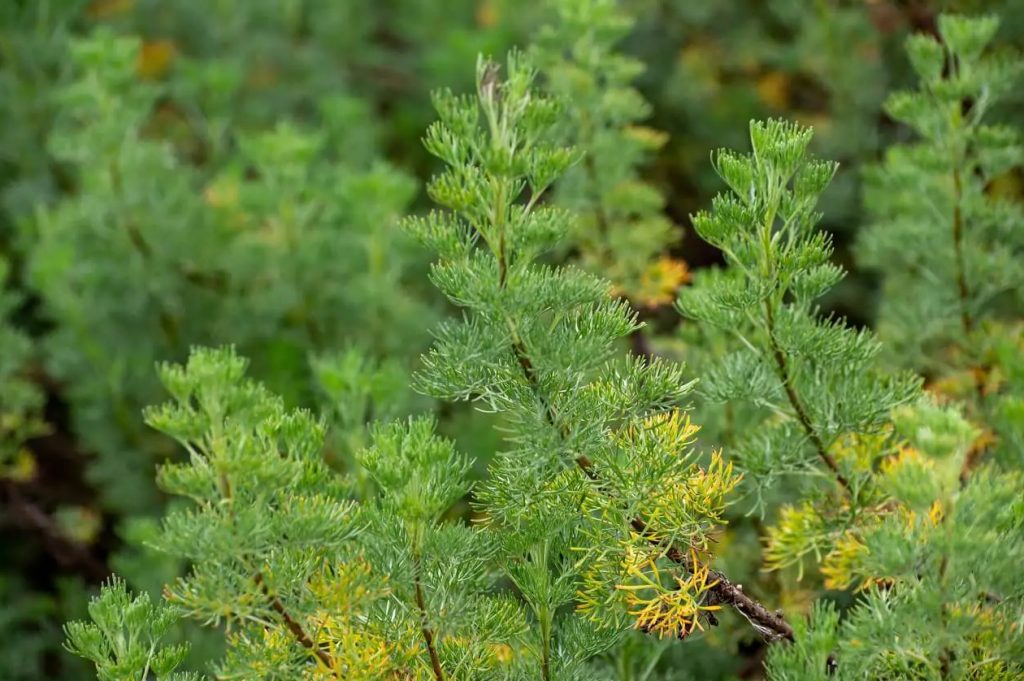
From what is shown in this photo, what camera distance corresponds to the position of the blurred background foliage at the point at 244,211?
1.65 m

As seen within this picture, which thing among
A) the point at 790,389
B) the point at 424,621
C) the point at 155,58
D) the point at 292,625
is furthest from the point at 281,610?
the point at 155,58

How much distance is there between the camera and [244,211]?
1.79 m

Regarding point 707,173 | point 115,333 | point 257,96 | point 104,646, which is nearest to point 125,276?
point 115,333

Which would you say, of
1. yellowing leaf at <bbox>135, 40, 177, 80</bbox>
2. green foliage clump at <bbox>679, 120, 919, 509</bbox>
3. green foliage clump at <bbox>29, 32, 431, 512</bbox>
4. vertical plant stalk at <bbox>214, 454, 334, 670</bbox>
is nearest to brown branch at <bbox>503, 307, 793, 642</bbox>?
Result: green foliage clump at <bbox>679, 120, 919, 509</bbox>

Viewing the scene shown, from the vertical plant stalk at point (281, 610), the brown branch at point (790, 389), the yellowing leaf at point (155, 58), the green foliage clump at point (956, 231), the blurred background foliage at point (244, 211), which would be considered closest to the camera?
the vertical plant stalk at point (281, 610)

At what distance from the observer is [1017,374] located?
→ 1246 mm

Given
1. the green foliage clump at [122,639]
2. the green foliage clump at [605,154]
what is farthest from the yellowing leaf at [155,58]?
the green foliage clump at [122,639]

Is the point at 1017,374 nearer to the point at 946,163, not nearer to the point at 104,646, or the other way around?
the point at 946,163

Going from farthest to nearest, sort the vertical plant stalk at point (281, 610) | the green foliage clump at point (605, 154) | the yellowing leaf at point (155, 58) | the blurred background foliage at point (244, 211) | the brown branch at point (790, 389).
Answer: the yellowing leaf at point (155, 58) < the blurred background foliage at point (244, 211) < the green foliage clump at point (605, 154) < the brown branch at point (790, 389) < the vertical plant stalk at point (281, 610)

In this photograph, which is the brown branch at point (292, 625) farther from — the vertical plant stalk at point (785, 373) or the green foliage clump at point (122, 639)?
the vertical plant stalk at point (785, 373)

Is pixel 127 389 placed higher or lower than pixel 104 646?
lower

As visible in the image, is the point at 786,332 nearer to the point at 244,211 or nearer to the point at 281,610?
the point at 281,610

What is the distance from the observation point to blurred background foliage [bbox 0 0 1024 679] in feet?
5.40

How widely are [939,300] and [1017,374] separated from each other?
0.58 ft
